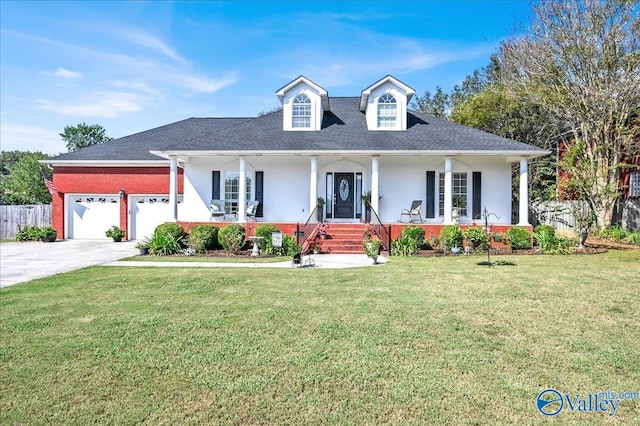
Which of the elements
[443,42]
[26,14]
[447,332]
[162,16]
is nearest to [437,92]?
[443,42]

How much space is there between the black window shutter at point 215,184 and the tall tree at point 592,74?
15.6 meters

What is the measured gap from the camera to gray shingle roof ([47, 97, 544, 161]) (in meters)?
14.5

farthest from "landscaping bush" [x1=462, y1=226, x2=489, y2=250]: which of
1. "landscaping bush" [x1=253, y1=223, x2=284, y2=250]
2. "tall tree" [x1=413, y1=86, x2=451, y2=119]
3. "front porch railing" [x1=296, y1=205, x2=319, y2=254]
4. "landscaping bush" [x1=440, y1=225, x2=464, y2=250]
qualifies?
"tall tree" [x1=413, y1=86, x2=451, y2=119]

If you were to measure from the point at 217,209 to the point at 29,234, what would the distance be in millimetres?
10532

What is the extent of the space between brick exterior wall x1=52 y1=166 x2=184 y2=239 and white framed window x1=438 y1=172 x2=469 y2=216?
12.4m

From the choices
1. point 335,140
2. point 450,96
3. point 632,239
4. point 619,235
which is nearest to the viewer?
point 632,239

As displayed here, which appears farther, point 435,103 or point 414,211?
point 435,103

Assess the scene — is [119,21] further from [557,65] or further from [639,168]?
[639,168]

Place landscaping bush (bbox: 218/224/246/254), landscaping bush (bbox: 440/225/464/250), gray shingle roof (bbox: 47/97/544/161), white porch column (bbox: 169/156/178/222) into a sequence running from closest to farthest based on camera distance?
landscaping bush (bbox: 440/225/464/250) → landscaping bush (bbox: 218/224/246/254) → gray shingle roof (bbox: 47/97/544/161) → white porch column (bbox: 169/156/178/222)

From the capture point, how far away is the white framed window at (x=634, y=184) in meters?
18.9

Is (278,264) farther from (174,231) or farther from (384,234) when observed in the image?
(174,231)

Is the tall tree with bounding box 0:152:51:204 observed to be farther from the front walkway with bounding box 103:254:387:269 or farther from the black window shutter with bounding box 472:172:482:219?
the black window shutter with bounding box 472:172:482:219

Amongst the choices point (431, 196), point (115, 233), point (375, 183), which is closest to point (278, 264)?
point (375, 183)

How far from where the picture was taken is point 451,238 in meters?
12.5
